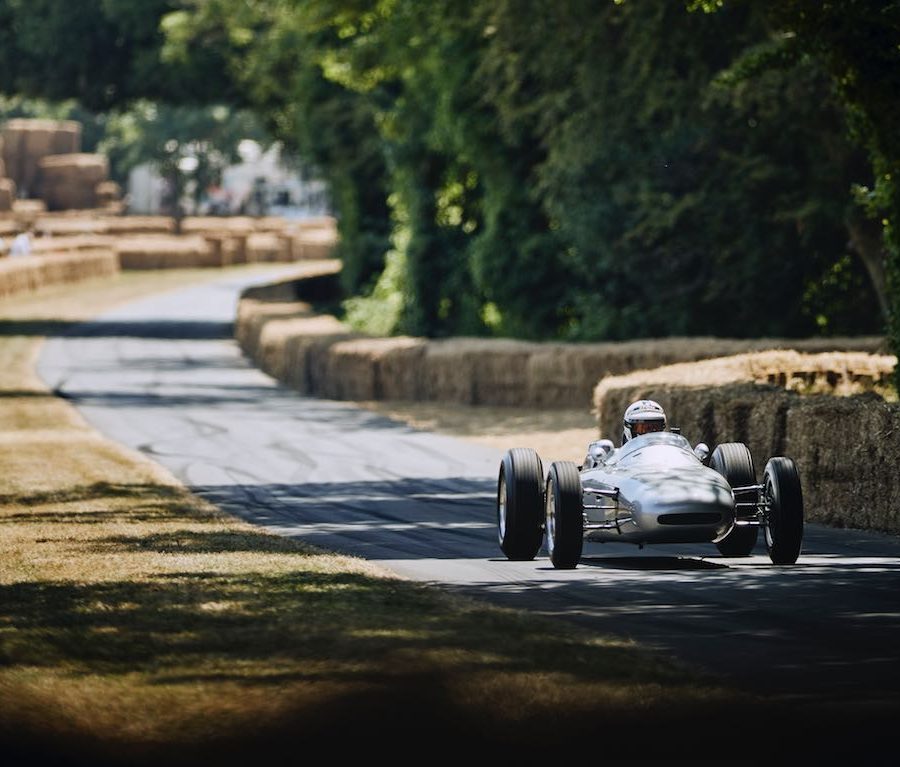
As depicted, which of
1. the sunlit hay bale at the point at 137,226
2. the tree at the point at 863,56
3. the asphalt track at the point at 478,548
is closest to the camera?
the asphalt track at the point at 478,548

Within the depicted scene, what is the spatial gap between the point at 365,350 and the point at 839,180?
8.45 m

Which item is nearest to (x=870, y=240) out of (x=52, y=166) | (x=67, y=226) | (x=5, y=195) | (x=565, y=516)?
(x=565, y=516)

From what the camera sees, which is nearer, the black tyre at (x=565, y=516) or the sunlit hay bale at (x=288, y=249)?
the black tyre at (x=565, y=516)

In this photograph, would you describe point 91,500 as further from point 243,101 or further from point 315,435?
point 243,101

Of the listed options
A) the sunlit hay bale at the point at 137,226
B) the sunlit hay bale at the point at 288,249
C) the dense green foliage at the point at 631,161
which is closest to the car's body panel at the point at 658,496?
the dense green foliage at the point at 631,161

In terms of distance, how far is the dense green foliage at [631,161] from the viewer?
29141mm

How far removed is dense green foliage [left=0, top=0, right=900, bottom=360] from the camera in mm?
29141

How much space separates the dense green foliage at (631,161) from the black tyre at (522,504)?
20.3ft

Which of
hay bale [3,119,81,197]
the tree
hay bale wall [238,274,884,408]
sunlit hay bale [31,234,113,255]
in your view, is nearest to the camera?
the tree

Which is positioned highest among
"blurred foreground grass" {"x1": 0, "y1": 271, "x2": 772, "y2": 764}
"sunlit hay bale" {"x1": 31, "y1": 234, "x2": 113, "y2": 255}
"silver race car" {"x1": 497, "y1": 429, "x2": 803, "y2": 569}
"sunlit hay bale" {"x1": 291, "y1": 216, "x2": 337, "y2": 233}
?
"sunlit hay bale" {"x1": 291, "y1": 216, "x2": 337, "y2": 233}

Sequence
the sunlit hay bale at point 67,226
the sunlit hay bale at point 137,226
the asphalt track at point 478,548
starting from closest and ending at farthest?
1. the asphalt track at point 478,548
2. the sunlit hay bale at point 67,226
3. the sunlit hay bale at point 137,226

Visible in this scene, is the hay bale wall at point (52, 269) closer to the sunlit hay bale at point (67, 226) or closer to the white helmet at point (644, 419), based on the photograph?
the sunlit hay bale at point (67, 226)

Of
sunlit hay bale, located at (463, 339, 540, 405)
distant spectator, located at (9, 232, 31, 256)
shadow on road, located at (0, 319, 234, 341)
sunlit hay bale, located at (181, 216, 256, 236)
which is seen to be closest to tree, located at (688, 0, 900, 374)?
sunlit hay bale, located at (463, 339, 540, 405)

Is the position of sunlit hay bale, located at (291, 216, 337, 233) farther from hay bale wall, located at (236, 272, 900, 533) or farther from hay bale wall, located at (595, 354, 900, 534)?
hay bale wall, located at (595, 354, 900, 534)
